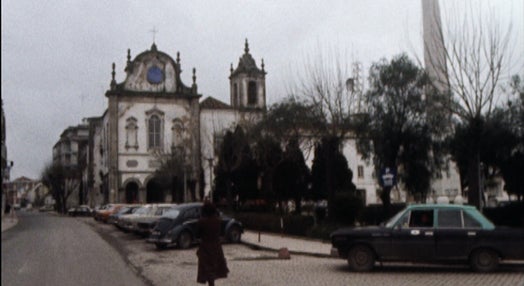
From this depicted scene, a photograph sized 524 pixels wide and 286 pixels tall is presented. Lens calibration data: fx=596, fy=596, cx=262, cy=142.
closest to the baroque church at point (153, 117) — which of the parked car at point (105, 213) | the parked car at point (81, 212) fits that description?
the parked car at point (81, 212)

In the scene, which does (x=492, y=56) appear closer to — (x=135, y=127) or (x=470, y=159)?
(x=470, y=159)

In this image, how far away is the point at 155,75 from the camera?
2443 inches

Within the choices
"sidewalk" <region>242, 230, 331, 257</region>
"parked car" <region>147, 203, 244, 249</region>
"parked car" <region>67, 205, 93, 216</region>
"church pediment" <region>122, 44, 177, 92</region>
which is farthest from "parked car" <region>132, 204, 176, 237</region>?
"parked car" <region>67, 205, 93, 216</region>

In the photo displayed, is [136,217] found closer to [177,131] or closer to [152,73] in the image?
[177,131]

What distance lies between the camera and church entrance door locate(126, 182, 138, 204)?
59744 mm

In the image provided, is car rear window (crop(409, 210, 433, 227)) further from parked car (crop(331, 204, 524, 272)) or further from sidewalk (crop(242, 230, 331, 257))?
sidewalk (crop(242, 230, 331, 257))

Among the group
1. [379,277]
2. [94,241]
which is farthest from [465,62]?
[94,241]

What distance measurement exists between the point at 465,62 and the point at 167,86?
43444 millimetres

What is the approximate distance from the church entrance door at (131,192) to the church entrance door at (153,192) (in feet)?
3.95

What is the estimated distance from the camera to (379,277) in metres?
13.7

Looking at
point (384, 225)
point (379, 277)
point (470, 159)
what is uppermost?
point (470, 159)

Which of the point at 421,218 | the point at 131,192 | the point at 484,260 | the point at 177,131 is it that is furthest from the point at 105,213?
the point at 484,260

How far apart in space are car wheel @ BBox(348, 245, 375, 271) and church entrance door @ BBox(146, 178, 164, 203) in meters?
46.9

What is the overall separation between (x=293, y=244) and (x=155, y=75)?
4346 cm
